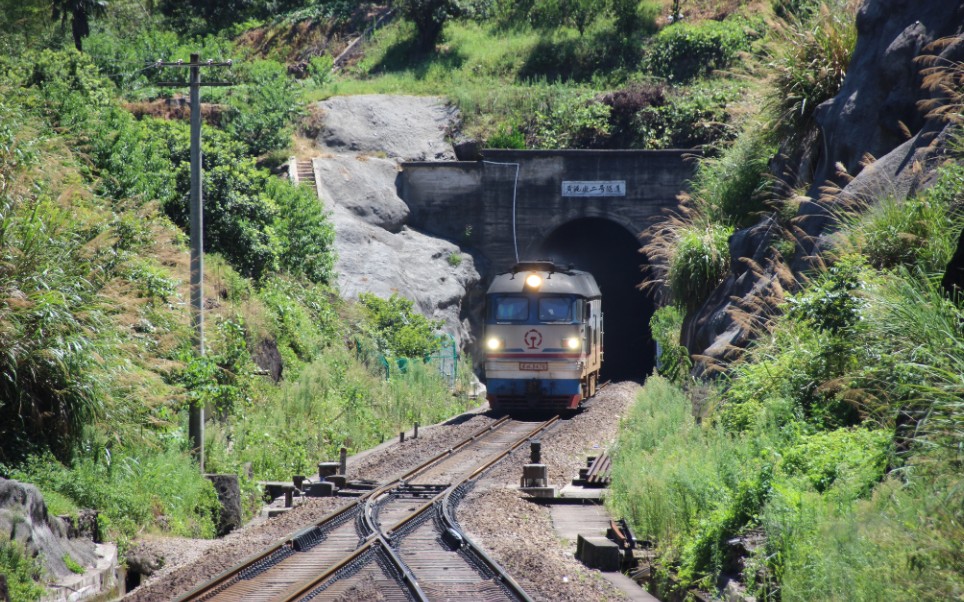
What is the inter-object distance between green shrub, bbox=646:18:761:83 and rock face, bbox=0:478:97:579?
34824mm

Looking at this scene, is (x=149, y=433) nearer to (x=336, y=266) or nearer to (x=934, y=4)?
(x=934, y=4)

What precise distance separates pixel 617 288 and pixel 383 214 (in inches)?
426

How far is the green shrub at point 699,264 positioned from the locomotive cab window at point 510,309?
407 cm

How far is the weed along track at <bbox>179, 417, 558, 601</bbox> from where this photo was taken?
904 cm

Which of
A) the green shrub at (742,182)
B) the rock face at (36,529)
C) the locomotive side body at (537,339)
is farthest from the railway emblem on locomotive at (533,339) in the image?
the rock face at (36,529)

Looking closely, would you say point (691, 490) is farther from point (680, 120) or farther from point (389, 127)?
point (389, 127)

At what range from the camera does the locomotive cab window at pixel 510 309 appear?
22609 mm

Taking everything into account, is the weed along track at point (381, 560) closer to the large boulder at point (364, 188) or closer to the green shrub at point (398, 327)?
the green shrub at point (398, 327)

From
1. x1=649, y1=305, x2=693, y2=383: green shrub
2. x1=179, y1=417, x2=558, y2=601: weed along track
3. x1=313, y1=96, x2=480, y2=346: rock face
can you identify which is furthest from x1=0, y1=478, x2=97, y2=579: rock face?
x1=313, y1=96, x2=480, y2=346: rock face

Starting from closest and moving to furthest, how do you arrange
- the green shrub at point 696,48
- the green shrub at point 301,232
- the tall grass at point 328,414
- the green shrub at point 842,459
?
→ the green shrub at point 842,459
the tall grass at point 328,414
the green shrub at point 301,232
the green shrub at point 696,48

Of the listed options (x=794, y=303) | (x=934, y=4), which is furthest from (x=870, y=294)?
(x=934, y=4)

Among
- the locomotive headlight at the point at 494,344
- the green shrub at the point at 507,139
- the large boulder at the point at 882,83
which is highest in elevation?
the green shrub at the point at 507,139

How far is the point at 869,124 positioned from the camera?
15.4 m

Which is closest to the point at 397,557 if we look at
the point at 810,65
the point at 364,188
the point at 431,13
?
the point at 810,65
